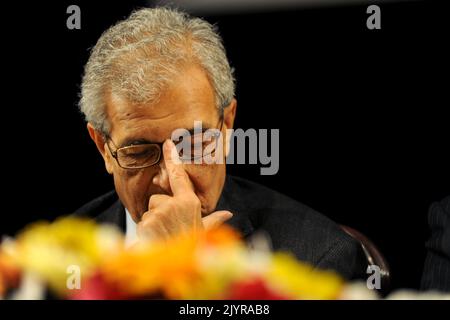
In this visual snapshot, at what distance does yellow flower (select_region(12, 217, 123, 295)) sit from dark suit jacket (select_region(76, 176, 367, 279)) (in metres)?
0.06

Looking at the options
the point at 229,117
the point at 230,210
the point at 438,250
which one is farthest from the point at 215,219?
the point at 438,250

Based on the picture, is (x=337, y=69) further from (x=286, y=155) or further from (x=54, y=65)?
(x=54, y=65)

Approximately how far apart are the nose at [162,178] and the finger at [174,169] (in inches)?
0.7

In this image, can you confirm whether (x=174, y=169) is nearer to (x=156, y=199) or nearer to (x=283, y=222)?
(x=156, y=199)

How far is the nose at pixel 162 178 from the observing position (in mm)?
2186

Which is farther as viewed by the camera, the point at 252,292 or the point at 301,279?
the point at 301,279

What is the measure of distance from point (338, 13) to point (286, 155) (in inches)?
16.9

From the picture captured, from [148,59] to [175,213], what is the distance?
1.45ft

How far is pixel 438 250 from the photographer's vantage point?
218 cm

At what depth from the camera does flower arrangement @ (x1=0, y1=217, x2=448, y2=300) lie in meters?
1.73

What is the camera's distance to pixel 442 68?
2.27 metres

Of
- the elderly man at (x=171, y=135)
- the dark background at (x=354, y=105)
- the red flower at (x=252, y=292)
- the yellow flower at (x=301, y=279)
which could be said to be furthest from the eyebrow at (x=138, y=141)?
the red flower at (x=252, y=292)

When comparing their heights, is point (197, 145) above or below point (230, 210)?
above
